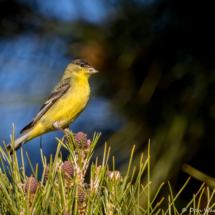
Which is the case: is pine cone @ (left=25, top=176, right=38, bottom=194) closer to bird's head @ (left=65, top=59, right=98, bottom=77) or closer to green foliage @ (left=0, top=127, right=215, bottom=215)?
green foliage @ (left=0, top=127, right=215, bottom=215)

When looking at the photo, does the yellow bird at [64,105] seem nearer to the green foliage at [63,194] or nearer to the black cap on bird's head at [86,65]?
the black cap on bird's head at [86,65]

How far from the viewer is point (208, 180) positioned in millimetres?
1943

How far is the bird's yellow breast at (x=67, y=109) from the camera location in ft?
11.1

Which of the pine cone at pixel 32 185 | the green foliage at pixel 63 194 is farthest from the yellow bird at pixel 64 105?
the pine cone at pixel 32 185

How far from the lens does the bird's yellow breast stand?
11.1 ft

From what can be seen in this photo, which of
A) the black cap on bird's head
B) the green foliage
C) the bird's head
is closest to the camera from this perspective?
the green foliage

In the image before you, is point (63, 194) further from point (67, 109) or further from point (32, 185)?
point (67, 109)

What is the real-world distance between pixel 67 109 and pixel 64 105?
122 mm

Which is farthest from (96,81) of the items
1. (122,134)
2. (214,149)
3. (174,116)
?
(214,149)

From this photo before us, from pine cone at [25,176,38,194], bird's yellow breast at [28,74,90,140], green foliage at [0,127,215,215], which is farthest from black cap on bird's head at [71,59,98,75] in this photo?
pine cone at [25,176,38,194]

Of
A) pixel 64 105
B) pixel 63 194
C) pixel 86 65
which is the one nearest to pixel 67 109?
pixel 64 105

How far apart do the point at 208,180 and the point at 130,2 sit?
1.66 m

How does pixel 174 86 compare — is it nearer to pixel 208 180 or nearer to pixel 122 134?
pixel 122 134

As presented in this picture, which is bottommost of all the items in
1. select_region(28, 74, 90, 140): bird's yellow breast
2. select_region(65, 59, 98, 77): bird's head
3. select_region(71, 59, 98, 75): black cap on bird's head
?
select_region(28, 74, 90, 140): bird's yellow breast
